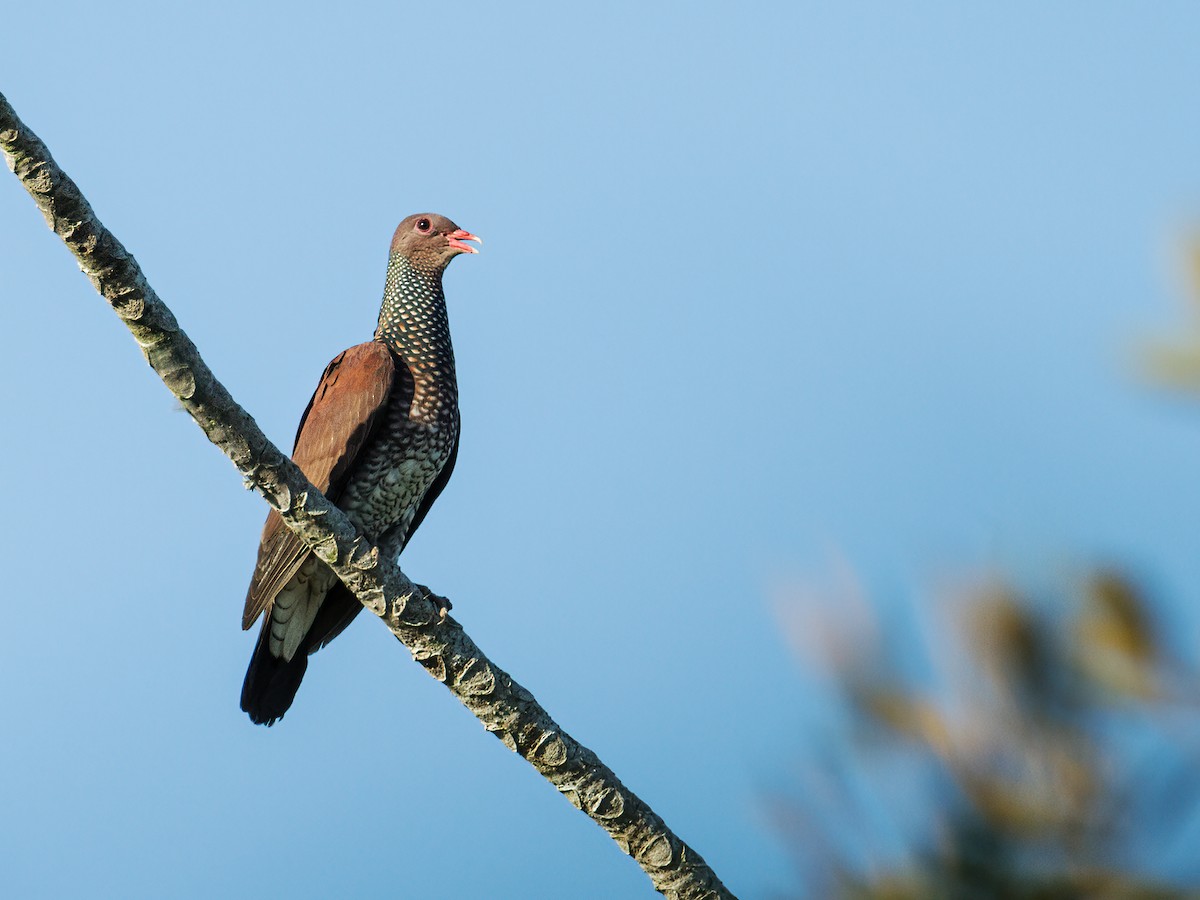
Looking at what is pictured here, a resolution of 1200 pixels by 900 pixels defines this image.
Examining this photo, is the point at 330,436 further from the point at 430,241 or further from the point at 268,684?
the point at 430,241

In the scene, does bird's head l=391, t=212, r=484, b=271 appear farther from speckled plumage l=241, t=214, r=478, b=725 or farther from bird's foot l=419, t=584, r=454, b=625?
bird's foot l=419, t=584, r=454, b=625

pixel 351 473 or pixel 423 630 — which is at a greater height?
pixel 351 473

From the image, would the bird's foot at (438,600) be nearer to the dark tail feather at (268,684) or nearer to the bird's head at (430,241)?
the dark tail feather at (268,684)

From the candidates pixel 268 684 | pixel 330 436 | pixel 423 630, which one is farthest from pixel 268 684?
pixel 423 630

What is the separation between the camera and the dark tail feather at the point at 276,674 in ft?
15.2

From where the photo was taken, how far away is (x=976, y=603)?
4.60ft

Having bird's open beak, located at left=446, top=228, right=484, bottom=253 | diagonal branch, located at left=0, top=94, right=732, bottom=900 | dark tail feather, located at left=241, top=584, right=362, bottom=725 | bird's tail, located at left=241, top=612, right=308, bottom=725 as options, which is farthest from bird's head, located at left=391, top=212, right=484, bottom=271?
diagonal branch, located at left=0, top=94, right=732, bottom=900

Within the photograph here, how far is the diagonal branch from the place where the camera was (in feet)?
10.2

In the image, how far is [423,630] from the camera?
11.9ft

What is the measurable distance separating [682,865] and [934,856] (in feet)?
7.04

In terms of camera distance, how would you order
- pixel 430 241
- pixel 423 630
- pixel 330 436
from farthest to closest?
pixel 430 241, pixel 330 436, pixel 423 630

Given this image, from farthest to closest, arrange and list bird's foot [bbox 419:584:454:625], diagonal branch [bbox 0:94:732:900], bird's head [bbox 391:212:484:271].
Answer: bird's head [bbox 391:212:484:271], bird's foot [bbox 419:584:454:625], diagonal branch [bbox 0:94:732:900]

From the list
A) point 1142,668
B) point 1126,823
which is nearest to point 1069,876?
point 1126,823

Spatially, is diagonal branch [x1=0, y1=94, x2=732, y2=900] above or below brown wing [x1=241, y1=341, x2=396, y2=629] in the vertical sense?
below
